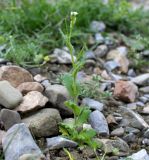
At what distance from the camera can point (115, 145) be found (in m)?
2.12

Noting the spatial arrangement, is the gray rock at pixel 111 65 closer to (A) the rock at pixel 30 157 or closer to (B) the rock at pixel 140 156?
(B) the rock at pixel 140 156

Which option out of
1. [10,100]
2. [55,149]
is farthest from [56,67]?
[55,149]

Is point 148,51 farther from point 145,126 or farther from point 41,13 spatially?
point 145,126

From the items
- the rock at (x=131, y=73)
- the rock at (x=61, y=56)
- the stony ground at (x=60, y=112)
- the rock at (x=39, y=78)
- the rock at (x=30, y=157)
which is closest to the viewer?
the rock at (x=30, y=157)

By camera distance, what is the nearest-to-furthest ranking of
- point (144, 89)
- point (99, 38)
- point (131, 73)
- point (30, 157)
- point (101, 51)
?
1. point (30, 157)
2. point (144, 89)
3. point (131, 73)
4. point (101, 51)
5. point (99, 38)

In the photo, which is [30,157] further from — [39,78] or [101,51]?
[101,51]

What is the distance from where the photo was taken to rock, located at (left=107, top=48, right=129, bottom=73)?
3.13 meters

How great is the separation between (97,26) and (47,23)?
42 centimetres

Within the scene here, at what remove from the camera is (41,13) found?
326 centimetres

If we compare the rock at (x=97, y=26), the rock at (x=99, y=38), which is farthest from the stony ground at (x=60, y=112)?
the rock at (x=97, y=26)

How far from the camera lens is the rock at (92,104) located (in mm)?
2385

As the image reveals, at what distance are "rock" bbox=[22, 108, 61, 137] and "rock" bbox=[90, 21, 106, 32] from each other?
1.36m

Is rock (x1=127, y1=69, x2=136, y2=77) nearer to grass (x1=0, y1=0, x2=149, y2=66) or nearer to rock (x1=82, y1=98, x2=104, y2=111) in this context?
grass (x1=0, y1=0, x2=149, y2=66)

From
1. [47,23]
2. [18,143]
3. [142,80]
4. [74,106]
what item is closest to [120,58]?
[142,80]
